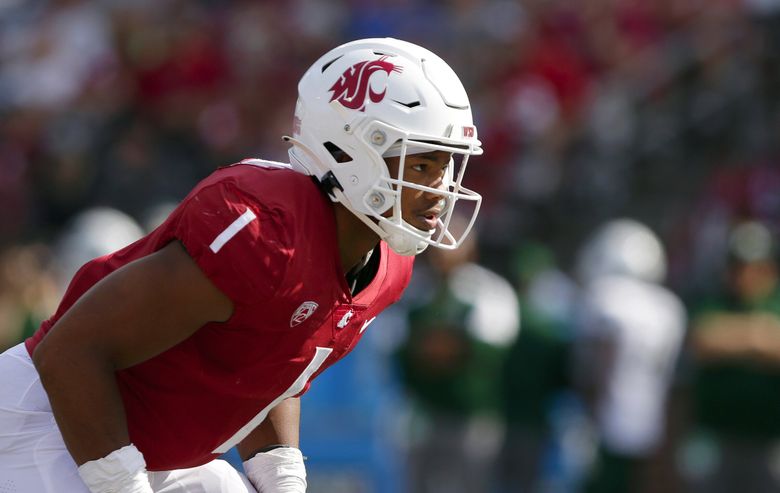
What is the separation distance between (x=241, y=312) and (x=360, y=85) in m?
0.66

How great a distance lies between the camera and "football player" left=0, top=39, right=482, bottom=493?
275cm

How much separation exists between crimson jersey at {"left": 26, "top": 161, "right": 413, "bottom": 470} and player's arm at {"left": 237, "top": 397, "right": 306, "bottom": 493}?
0.78 ft

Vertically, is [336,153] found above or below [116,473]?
above

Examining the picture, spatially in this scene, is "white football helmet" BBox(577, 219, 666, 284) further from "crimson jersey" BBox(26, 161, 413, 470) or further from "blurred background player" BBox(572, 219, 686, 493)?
"crimson jersey" BBox(26, 161, 413, 470)

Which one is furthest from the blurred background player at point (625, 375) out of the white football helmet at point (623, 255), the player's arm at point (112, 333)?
the player's arm at point (112, 333)

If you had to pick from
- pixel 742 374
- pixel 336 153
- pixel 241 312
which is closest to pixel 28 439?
pixel 241 312

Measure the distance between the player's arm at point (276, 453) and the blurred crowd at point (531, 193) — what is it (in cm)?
443

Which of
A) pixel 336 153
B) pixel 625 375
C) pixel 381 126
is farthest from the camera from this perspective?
pixel 625 375

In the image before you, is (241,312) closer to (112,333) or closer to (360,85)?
(112,333)

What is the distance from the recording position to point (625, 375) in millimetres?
8016

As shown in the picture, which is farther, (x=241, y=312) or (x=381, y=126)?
(x=381, y=126)

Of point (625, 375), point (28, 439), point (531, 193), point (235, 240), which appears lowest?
point (625, 375)

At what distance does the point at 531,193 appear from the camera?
31.8ft

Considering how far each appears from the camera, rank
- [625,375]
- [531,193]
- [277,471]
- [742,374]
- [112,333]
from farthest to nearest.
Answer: [531,193] < [625,375] < [742,374] < [277,471] < [112,333]
